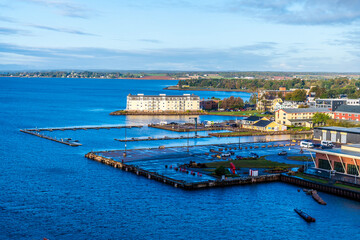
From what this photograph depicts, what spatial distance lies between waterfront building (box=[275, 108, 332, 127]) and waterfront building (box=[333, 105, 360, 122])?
4.11 feet

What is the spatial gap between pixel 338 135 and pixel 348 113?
52.3 ft

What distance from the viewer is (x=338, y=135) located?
4519 centimetres

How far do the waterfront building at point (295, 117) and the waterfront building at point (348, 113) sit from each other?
1254mm

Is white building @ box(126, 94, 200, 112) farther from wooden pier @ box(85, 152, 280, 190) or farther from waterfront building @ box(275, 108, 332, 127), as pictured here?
wooden pier @ box(85, 152, 280, 190)

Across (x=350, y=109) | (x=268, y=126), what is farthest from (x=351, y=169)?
(x=350, y=109)

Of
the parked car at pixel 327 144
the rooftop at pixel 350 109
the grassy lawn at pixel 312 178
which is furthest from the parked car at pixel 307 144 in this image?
the rooftop at pixel 350 109

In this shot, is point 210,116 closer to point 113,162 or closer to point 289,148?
point 289,148

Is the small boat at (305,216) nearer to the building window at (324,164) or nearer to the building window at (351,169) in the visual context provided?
the building window at (351,169)

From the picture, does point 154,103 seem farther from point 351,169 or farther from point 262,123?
point 351,169

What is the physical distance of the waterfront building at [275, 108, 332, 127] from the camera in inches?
2392

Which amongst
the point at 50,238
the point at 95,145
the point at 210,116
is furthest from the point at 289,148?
the point at 210,116

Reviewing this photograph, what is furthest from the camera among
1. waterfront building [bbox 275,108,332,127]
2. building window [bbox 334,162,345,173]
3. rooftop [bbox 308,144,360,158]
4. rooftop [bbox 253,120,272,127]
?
waterfront building [bbox 275,108,332,127]

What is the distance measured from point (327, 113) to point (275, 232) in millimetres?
43704


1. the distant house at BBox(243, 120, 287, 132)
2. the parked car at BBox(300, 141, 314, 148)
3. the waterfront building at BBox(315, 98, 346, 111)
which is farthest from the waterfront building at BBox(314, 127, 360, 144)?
the waterfront building at BBox(315, 98, 346, 111)
